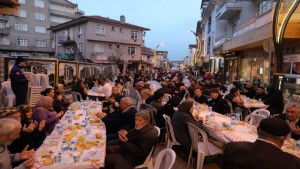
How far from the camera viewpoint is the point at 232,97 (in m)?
8.45

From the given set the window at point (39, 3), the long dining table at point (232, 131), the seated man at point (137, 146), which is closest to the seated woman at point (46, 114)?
the seated man at point (137, 146)

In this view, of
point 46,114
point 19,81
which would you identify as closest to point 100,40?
point 19,81

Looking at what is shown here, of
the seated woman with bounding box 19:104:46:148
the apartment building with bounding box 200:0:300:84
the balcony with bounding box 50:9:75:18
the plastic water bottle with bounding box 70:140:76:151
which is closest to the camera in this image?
the plastic water bottle with bounding box 70:140:76:151

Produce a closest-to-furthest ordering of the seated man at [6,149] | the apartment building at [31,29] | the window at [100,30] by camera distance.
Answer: the seated man at [6,149] < the window at [100,30] < the apartment building at [31,29]

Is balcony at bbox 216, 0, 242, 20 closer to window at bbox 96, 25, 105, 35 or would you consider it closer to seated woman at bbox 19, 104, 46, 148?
window at bbox 96, 25, 105, 35

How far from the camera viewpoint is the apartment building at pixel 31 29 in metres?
51.2

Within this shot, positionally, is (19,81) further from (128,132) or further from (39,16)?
(39,16)

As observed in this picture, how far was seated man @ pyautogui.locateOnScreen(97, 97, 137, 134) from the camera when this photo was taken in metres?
5.07

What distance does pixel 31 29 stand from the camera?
55.1 m

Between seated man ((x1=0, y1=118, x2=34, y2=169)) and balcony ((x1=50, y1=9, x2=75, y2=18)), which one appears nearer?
seated man ((x1=0, y1=118, x2=34, y2=169))

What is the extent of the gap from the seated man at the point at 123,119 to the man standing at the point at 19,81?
17.5 ft

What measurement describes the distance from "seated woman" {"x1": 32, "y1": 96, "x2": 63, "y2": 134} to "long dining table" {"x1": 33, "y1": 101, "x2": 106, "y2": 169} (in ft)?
0.70

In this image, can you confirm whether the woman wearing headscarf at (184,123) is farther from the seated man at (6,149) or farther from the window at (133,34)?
the window at (133,34)

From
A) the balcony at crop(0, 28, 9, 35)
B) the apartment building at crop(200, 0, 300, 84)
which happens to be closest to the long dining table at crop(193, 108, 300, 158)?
the apartment building at crop(200, 0, 300, 84)
